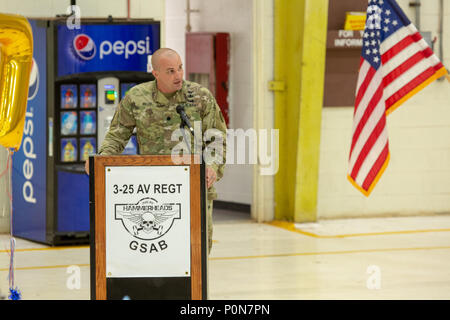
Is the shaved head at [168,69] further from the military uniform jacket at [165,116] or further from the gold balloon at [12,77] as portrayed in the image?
the gold balloon at [12,77]

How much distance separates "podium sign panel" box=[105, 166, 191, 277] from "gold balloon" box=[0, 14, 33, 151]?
142cm

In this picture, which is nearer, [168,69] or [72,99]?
[168,69]

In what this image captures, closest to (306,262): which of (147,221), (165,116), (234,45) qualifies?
(165,116)

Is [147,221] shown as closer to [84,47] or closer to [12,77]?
[12,77]

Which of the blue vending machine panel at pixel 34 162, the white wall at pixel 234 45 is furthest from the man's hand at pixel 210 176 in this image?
the white wall at pixel 234 45

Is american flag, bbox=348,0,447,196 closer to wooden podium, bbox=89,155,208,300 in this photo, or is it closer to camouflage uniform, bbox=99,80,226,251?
camouflage uniform, bbox=99,80,226,251

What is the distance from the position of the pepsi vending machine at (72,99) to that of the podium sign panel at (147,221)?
4.41 metres

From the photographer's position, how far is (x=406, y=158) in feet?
36.2

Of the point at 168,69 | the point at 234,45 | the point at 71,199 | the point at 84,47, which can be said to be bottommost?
the point at 71,199

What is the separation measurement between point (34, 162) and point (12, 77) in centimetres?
344

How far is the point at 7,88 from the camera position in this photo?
232 inches

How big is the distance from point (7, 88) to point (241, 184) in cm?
616

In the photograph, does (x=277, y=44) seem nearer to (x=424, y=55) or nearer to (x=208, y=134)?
(x=424, y=55)

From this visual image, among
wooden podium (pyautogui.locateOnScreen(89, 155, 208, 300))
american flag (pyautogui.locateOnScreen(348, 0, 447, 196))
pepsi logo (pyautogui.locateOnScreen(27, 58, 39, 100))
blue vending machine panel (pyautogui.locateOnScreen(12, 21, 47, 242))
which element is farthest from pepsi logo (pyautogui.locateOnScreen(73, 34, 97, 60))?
wooden podium (pyautogui.locateOnScreen(89, 155, 208, 300))
